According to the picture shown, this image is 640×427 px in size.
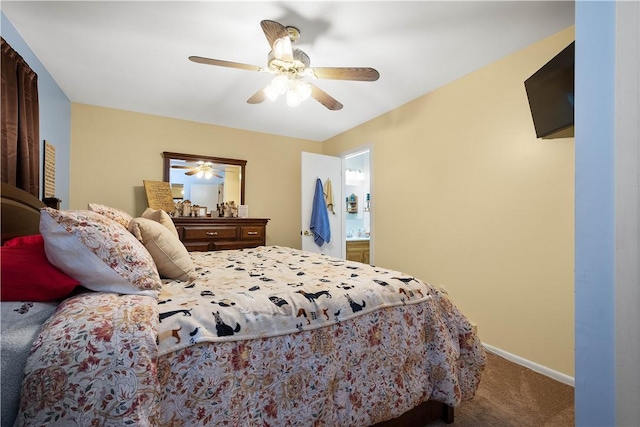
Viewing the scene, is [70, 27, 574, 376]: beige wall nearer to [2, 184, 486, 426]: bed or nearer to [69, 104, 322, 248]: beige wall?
[69, 104, 322, 248]: beige wall

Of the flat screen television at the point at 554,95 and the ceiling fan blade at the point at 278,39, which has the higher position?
the ceiling fan blade at the point at 278,39

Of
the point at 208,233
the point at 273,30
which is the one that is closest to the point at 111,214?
the point at 273,30

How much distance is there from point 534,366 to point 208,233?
3481 millimetres

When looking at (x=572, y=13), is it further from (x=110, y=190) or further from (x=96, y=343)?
(x=110, y=190)

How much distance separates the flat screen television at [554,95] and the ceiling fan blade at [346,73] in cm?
101

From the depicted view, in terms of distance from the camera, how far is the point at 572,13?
1840 millimetres

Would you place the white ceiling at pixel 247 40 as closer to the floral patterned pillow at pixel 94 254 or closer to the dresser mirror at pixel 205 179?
the dresser mirror at pixel 205 179

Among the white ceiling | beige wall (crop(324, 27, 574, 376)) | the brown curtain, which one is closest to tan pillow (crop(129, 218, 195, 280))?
the brown curtain

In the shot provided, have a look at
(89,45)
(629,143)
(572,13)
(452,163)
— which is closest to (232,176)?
(89,45)

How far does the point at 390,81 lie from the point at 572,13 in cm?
134

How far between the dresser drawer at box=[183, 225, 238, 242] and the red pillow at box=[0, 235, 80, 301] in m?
2.47

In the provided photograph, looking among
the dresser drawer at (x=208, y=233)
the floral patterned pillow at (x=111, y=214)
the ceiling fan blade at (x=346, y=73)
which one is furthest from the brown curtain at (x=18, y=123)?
the ceiling fan blade at (x=346, y=73)

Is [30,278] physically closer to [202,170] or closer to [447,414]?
[447,414]

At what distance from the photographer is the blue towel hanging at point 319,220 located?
4.11 metres
